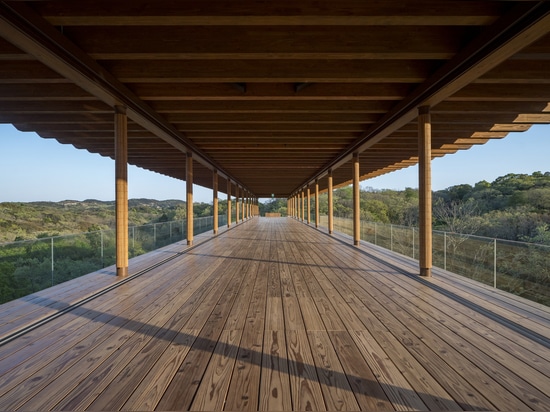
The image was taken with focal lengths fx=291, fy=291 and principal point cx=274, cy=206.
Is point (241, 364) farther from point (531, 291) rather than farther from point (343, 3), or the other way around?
point (531, 291)

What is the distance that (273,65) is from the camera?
12.5ft

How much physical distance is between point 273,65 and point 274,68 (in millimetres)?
38

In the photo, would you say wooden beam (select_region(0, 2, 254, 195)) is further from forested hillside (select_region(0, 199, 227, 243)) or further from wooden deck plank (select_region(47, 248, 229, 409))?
forested hillside (select_region(0, 199, 227, 243))

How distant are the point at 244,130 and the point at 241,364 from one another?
5.16m

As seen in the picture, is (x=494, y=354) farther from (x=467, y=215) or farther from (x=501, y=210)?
(x=501, y=210)

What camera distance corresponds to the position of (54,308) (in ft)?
9.93

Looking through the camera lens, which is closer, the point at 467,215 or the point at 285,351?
the point at 285,351

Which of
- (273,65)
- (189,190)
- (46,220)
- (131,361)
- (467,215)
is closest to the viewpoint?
(131,361)

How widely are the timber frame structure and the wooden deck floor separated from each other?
5.38 ft

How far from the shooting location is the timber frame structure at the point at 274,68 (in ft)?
8.80

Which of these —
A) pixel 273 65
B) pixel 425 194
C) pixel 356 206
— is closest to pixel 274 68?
pixel 273 65

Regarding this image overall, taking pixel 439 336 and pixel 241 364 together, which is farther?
pixel 439 336

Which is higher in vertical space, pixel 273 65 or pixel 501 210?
pixel 273 65

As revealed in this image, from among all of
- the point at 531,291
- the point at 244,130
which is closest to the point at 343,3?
the point at 244,130
